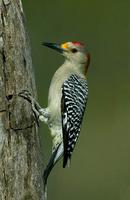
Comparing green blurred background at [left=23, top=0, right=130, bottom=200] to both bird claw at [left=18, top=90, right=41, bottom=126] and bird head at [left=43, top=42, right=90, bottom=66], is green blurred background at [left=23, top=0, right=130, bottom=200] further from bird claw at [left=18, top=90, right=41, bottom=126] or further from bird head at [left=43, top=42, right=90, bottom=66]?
bird claw at [left=18, top=90, right=41, bottom=126]

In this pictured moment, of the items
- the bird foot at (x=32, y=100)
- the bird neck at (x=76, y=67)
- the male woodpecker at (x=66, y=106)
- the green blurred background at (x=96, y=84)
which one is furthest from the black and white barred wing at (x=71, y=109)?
the green blurred background at (x=96, y=84)

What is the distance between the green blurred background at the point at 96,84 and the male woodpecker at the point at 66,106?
2.28 ft

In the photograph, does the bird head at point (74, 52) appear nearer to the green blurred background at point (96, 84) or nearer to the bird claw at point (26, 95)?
the green blurred background at point (96, 84)

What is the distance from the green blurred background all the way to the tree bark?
5.45ft

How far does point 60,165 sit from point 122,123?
2.05 ft

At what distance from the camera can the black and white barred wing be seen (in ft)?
16.7

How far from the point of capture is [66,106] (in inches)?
209

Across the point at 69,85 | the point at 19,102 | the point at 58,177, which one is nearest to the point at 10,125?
the point at 19,102

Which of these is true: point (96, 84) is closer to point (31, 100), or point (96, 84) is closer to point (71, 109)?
point (71, 109)

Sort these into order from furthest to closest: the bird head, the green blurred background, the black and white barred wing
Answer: the green blurred background → the bird head → the black and white barred wing

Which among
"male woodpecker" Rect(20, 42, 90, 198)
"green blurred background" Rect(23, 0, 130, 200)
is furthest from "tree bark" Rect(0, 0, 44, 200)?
"green blurred background" Rect(23, 0, 130, 200)

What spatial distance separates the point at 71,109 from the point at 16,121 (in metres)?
0.80

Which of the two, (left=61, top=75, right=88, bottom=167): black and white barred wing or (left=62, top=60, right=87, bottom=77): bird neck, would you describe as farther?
(left=62, top=60, right=87, bottom=77): bird neck

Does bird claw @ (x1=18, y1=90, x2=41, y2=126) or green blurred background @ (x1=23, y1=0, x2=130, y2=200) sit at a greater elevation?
bird claw @ (x1=18, y1=90, x2=41, y2=126)
